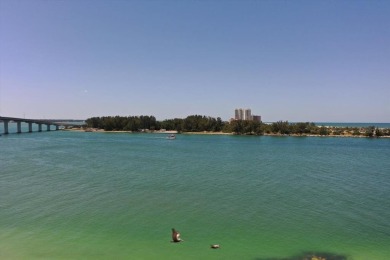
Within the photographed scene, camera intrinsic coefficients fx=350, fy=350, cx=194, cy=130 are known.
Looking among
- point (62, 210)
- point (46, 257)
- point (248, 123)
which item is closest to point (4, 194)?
point (62, 210)

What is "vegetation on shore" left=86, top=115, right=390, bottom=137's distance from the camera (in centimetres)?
12319

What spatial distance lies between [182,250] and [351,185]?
73.0ft

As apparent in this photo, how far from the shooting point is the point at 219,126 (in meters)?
137

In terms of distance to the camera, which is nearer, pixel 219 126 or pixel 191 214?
pixel 191 214

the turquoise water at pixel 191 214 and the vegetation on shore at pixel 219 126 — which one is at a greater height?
the vegetation on shore at pixel 219 126

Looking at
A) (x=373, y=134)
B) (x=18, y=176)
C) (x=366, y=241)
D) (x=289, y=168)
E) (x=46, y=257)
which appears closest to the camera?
(x=46, y=257)

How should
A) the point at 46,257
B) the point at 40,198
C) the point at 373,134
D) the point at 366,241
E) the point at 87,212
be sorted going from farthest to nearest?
1. the point at 373,134
2. the point at 40,198
3. the point at 87,212
4. the point at 366,241
5. the point at 46,257

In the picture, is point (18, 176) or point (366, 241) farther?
point (18, 176)

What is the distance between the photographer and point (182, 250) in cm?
1560

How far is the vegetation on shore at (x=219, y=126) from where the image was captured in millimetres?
123188

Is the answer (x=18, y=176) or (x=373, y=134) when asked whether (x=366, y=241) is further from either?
(x=373, y=134)

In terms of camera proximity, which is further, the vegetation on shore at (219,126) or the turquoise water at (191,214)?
the vegetation on shore at (219,126)

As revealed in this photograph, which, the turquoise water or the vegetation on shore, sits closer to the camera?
the turquoise water

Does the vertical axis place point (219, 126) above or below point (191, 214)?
above
